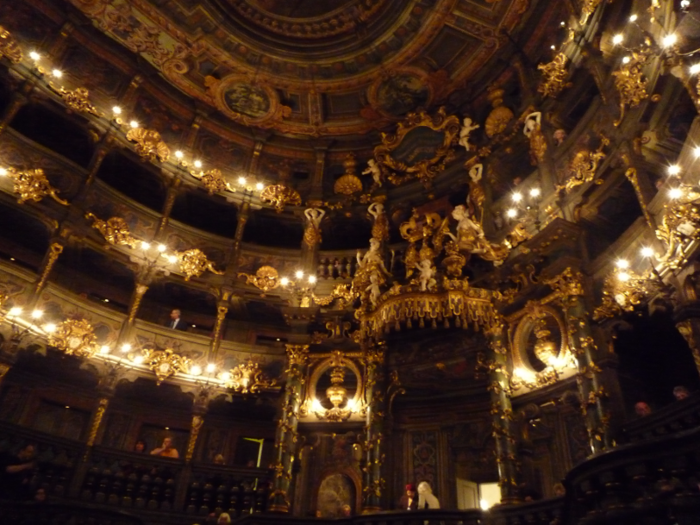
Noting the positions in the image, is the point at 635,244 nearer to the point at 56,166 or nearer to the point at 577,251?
the point at 577,251

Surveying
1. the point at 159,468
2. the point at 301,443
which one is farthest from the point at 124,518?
the point at 301,443

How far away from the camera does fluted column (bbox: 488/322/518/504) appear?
1030 centimetres

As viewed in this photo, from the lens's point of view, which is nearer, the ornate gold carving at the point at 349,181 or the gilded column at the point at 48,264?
the gilded column at the point at 48,264

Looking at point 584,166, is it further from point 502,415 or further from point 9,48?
point 9,48

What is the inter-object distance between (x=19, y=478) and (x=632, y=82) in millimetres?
14664

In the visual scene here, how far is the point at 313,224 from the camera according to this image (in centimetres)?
1720

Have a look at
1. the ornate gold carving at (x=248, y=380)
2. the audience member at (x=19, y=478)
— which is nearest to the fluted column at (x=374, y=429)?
the ornate gold carving at (x=248, y=380)

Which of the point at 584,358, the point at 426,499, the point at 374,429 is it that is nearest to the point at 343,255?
the point at 374,429

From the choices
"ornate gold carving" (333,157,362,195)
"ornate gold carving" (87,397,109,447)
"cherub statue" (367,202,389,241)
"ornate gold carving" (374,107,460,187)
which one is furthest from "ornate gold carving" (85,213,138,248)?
"ornate gold carving" (374,107,460,187)

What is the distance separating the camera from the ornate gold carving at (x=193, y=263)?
50.3 ft

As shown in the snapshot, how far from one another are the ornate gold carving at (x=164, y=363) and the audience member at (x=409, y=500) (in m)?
6.92

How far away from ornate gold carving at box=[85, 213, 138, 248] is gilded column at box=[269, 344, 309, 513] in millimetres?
5669

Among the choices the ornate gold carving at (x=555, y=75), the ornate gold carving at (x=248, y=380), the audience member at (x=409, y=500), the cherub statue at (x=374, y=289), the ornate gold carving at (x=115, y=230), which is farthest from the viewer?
the ornate gold carving at (x=248, y=380)

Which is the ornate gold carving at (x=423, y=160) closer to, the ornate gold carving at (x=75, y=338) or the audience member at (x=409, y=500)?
the audience member at (x=409, y=500)
